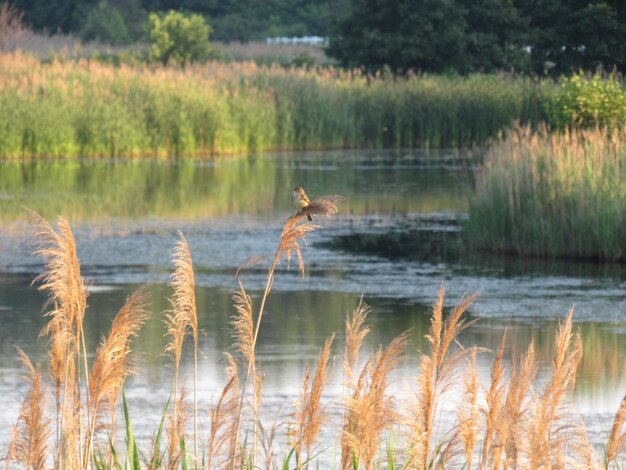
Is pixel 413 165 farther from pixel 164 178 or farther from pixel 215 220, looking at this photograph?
pixel 215 220

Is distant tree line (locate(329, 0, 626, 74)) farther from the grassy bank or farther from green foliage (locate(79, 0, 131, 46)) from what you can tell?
green foliage (locate(79, 0, 131, 46))

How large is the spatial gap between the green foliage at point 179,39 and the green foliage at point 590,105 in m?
22.5

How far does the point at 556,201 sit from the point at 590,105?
6.34m

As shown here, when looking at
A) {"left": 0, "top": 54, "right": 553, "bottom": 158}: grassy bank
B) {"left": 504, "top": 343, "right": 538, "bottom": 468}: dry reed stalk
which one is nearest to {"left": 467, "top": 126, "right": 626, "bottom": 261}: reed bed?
{"left": 504, "top": 343, "right": 538, "bottom": 468}: dry reed stalk

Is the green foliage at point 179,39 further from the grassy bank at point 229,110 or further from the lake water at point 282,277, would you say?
the lake water at point 282,277

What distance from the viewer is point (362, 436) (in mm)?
4156

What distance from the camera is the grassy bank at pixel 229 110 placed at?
2995 cm

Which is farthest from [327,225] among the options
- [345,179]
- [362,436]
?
[362,436]

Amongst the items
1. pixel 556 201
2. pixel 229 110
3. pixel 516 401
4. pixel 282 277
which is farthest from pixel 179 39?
pixel 516 401

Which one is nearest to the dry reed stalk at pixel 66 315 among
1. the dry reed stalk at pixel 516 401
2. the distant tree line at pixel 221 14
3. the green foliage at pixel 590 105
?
the dry reed stalk at pixel 516 401

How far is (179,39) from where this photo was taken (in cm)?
4475

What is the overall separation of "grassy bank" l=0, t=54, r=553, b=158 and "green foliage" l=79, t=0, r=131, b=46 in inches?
1018

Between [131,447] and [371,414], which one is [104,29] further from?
[371,414]

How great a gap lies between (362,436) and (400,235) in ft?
46.5
